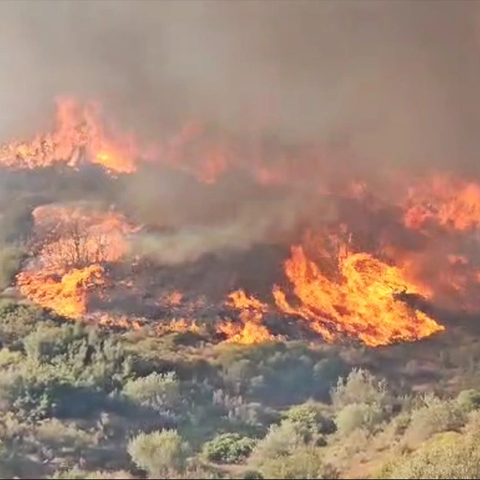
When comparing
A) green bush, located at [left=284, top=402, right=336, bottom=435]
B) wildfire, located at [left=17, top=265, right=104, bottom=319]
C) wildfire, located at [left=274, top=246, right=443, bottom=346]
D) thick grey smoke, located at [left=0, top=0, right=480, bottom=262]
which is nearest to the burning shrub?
green bush, located at [left=284, top=402, right=336, bottom=435]

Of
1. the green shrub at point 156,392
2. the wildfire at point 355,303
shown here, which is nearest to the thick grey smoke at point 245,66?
the wildfire at point 355,303

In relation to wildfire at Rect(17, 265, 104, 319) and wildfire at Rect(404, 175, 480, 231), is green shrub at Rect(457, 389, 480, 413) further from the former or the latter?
wildfire at Rect(17, 265, 104, 319)

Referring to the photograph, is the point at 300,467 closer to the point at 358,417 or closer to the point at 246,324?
the point at 358,417

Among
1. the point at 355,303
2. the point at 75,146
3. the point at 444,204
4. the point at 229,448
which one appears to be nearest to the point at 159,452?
the point at 229,448

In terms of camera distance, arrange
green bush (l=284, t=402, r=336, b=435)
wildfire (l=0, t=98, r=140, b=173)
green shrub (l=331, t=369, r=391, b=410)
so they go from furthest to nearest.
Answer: wildfire (l=0, t=98, r=140, b=173)
green shrub (l=331, t=369, r=391, b=410)
green bush (l=284, t=402, r=336, b=435)

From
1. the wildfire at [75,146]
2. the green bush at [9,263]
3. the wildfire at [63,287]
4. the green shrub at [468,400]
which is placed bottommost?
the green shrub at [468,400]

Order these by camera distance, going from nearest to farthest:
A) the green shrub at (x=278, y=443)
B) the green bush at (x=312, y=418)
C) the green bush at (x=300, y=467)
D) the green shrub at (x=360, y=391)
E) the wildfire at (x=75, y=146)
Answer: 1. the green bush at (x=300, y=467)
2. the green shrub at (x=278, y=443)
3. the green bush at (x=312, y=418)
4. the green shrub at (x=360, y=391)
5. the wildfire at (x=75, y=146)

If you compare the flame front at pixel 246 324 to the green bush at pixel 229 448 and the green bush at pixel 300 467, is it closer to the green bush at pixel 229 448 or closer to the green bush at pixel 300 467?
the green bush at pixel 229 448

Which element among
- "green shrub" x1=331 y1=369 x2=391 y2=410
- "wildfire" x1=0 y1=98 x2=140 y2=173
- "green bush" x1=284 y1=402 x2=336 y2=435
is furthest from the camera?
"wildfire" x1=0 y1=98 x2=140 y2=173
